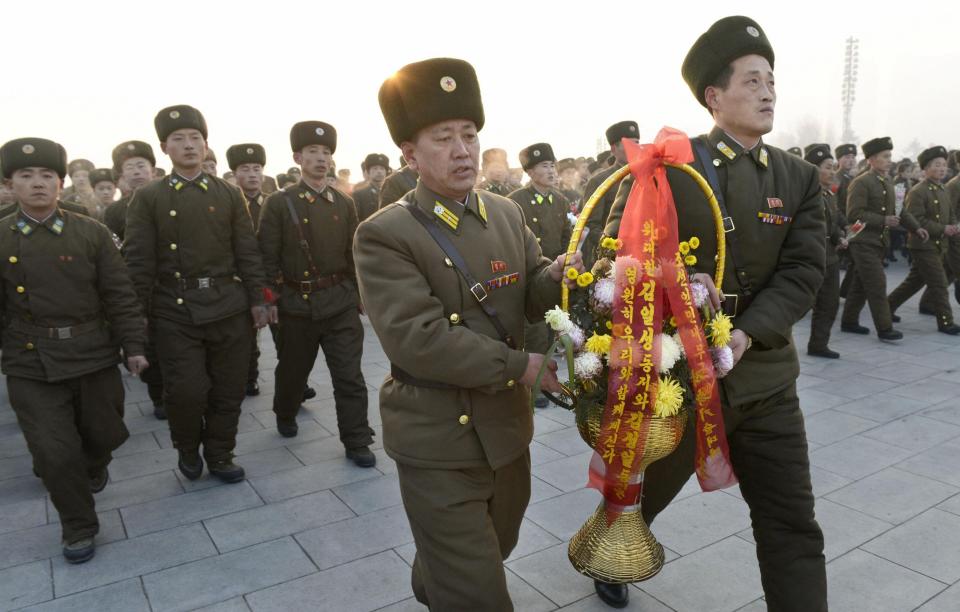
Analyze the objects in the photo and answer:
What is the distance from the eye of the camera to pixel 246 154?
6.75 meters

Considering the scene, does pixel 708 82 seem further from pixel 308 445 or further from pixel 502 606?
pixel 308 445

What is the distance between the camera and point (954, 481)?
4188mm

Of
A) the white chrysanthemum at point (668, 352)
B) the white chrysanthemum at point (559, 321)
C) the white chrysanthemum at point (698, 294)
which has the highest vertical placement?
the white chrysanthemum at point (698, 294)

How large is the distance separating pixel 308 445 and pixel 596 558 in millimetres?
3139

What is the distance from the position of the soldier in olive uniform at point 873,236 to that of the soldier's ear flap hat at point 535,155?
380 cm

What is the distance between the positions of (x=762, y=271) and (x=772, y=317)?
23cm

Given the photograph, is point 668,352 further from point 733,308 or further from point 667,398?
point 733,308

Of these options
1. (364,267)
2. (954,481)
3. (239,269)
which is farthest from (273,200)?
(954,481)

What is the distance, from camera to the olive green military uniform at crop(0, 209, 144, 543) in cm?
367

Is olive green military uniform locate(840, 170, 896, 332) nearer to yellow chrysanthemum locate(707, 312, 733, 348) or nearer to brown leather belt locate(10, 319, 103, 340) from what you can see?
yellow chrysanthemum locate(707, 312, 733, 348)

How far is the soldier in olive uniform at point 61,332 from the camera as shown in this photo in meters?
3.67

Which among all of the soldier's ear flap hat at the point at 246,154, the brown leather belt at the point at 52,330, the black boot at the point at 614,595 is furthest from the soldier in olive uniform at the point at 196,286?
the black boot at the point at 614,595

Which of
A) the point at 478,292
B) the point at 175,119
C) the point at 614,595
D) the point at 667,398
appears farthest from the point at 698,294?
the point at 175,119

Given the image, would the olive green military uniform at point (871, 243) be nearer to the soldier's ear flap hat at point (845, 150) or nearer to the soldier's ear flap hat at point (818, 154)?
the soldier's ear flap hat at point (818, 154)
